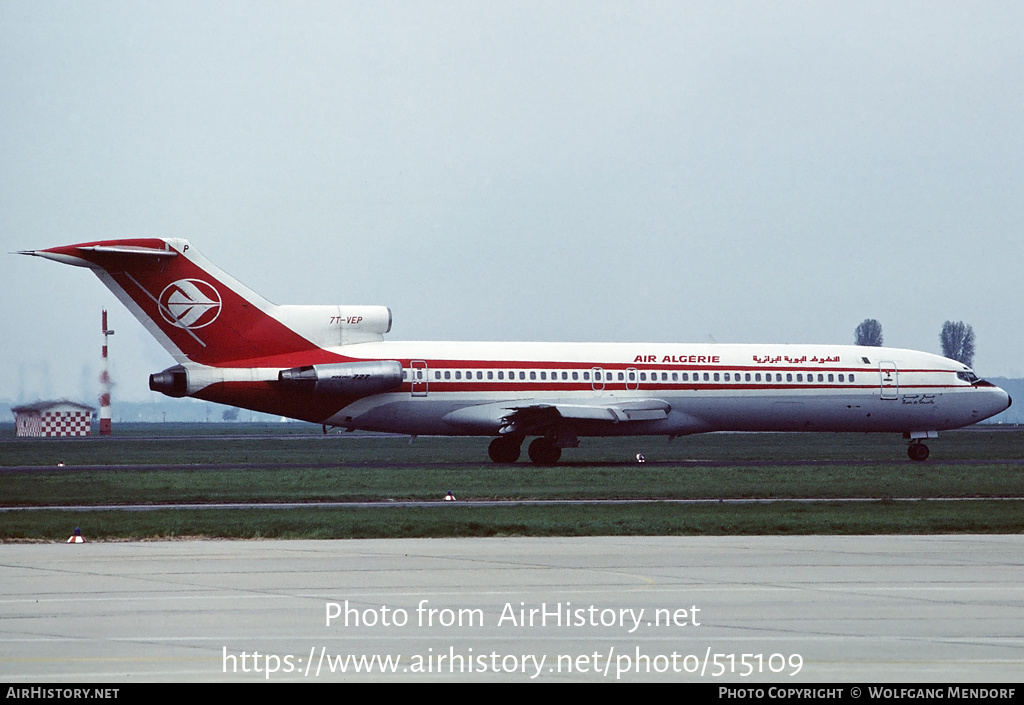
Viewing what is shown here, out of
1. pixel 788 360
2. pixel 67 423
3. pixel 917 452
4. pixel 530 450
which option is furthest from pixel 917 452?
pixel 67 423

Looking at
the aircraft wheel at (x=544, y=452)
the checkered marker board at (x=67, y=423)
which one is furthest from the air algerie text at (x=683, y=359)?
the checkered marker board at (x=67, y=423)

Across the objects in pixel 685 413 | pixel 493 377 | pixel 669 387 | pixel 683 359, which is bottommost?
pixel 685 413

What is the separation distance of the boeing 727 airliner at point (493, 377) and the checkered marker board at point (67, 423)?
5773 cm

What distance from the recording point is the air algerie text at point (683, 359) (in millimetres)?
39969

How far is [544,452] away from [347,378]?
21.7 ft

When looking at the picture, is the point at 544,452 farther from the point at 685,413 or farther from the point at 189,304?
the point at 189,304

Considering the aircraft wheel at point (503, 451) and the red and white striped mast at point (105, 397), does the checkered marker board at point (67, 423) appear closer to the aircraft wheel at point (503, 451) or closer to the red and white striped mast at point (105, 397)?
the red and white striped mast at point (105, 397)

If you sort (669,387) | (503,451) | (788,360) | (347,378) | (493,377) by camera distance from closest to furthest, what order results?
(347,378) < (493,377) < (503,451) < (669,387) < (788,360)

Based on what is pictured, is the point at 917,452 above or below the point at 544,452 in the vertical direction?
below

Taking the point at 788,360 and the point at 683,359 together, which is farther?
the point at 788,360

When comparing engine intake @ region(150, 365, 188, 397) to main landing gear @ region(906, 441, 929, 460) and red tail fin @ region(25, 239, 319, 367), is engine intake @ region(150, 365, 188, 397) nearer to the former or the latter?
red tail fin @ region(25, 239, 319, 367)

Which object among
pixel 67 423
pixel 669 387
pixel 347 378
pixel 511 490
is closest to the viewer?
pixel 511 490

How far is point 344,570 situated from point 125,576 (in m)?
2.53

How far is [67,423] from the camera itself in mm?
90250
